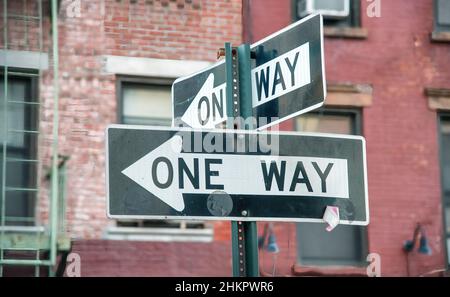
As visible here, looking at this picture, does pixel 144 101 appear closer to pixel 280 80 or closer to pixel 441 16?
pixel 441 16

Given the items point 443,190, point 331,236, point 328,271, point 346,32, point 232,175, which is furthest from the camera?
point 443,190

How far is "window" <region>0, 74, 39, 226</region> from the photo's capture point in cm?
1246

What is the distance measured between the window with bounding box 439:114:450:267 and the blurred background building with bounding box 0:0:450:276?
0.02 m

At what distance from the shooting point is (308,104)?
5.60 metres

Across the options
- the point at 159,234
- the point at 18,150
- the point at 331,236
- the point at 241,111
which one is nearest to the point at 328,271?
the point at 331,236

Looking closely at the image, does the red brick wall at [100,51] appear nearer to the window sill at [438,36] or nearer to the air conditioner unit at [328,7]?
the air conditioner unit at [328,7]

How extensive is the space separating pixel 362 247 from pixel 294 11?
2992 millimetres

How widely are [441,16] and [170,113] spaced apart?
3825mm

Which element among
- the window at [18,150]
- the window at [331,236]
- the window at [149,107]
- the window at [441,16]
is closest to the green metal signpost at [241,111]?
the window at [18,150]

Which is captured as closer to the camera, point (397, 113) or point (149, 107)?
point (149, 107)

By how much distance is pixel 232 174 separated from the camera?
18.1 feet

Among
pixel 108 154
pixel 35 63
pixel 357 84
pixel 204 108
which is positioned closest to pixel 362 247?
pixel 357 84

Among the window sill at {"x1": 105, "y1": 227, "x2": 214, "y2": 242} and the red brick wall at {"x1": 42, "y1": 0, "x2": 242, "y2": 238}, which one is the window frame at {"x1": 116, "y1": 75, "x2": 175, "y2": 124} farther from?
the window sill at {"x1": 105, "y1": 227, "x2": 214, "y2": 242}

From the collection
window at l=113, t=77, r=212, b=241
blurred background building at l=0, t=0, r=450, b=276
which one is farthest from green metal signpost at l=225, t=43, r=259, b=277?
window at l=113, t=77, r=212, b=241
